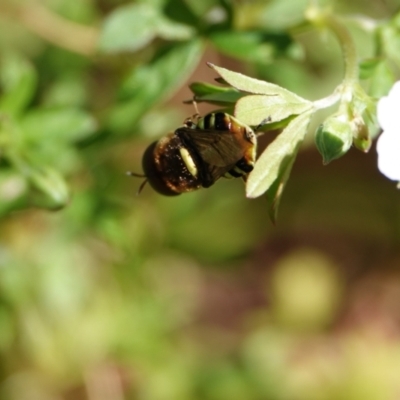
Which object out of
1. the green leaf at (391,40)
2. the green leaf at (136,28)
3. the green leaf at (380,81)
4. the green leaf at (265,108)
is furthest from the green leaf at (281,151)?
the green leaf at (136,28)

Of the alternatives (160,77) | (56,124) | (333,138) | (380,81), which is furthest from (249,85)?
(56,124)

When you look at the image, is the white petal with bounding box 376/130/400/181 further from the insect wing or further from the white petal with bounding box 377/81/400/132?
the insect wing

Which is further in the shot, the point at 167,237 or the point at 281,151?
the point at 167,237

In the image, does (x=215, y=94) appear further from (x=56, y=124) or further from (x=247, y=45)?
(x=56, y=124)

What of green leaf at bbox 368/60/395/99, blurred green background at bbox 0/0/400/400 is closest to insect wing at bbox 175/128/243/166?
green leaf at bbox 368/60/395/99

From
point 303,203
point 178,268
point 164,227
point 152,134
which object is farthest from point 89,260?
point 303,203

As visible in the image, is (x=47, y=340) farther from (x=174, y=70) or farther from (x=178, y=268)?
(x=174, y=70)
